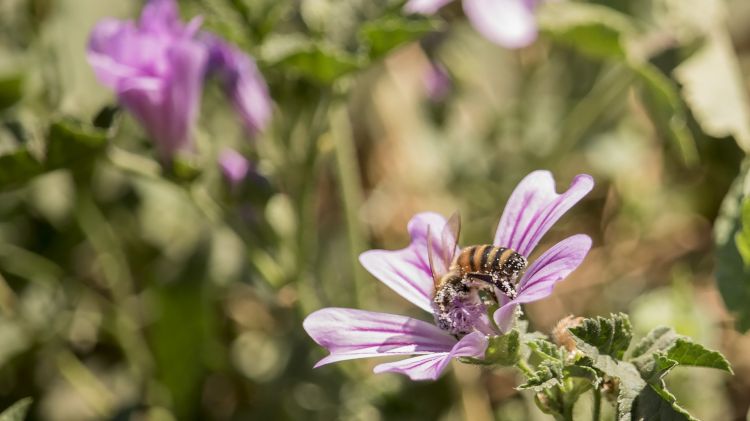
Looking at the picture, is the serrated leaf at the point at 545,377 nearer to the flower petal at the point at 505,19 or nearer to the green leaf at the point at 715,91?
the green leaf at the point at 715,91

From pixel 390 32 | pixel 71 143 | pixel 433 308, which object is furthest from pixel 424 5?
pixel 433 308

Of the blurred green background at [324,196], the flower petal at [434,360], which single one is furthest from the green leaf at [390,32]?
the flower petal at [434,360]

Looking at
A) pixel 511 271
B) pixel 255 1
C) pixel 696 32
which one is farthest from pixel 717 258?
pixel 255 1

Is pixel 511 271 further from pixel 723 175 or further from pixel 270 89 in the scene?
pixel 723 175

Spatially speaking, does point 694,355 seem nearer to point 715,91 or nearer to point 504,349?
point 504,349

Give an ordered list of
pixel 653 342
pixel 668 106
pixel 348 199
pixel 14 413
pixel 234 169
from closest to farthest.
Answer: pixel 653 342 → pixel 14 413 → pixel 234 169 → pixel 668 106 → pixel 348 199
